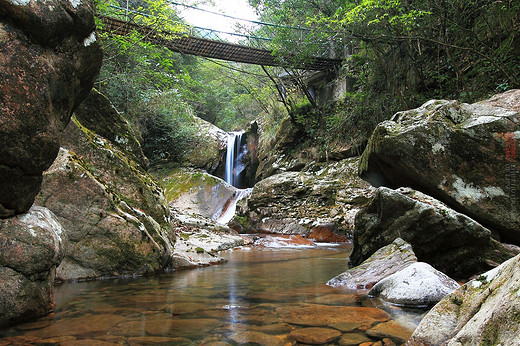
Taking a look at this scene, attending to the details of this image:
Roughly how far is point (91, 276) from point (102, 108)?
10.3ft

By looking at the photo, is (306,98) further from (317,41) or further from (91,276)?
(91,276)

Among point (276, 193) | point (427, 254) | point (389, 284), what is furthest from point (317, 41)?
point (389, 284)

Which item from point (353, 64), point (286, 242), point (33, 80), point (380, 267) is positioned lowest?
point (286, 242)

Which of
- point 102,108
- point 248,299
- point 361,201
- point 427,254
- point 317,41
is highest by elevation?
point 317,41

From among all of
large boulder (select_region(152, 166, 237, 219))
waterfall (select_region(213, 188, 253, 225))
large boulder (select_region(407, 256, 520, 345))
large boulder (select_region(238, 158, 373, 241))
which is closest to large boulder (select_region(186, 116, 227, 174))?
large boulder (select_region(152, 166, 237, 219))

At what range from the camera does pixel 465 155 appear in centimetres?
498

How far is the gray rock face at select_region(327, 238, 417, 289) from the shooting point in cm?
364

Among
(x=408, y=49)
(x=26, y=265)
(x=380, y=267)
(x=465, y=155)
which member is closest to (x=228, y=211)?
(x=408, y=49)

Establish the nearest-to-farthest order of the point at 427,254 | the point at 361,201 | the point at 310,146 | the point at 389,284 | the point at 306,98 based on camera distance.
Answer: the point at 389,284, the point at 427,254, the point at 361,201, the point at 310,146, the point at 306,98

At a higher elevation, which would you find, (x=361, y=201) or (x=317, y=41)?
(x=317, y=41)

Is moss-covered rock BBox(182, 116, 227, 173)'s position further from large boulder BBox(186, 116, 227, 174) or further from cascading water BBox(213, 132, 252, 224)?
cascading water BBox(213, 132, 252, 224)

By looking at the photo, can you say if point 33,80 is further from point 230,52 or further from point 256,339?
point 230,52

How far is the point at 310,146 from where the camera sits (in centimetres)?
1557

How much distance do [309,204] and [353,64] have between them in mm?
7537
